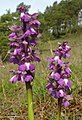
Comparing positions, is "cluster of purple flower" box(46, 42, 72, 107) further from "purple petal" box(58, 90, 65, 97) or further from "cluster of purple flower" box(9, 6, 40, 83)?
"cluster of purple flower" box(9, 6, 40, 83)

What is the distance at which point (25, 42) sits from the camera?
1596 millimetres

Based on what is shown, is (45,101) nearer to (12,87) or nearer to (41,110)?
(41,110)

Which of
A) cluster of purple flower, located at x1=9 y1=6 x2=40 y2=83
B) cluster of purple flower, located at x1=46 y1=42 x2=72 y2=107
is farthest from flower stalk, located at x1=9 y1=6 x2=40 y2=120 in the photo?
cluster of purple flower, located at x1=46 y1=42 x2=72 y2=107

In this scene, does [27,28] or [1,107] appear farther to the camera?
[1,107]

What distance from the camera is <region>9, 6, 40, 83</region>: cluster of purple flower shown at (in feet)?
5.26

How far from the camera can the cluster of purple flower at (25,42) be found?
1.60 metres

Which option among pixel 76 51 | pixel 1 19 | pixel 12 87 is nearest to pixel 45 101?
pixel 12 87

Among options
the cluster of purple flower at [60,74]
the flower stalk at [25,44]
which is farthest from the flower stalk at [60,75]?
the flower stalk at [25,44]

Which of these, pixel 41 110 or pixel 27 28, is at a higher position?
pixel 27 28

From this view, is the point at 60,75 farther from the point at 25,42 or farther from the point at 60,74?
the point at 25,42

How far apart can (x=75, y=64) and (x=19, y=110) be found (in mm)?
2366

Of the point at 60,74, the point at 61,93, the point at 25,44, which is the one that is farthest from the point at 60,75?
the point at 25,44

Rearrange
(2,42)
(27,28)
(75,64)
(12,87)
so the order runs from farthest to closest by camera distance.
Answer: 1. (2,42)
2. (75,64)
3. (12,87)
4. (27,28)

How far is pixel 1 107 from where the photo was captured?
12.4 ft
